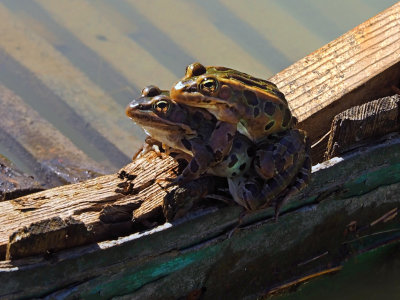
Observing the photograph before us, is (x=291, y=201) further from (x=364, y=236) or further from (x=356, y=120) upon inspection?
(x=364, y=236)

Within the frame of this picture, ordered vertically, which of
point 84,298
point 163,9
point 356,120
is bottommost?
point 84,298

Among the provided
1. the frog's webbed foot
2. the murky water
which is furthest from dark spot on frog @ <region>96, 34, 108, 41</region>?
the frog's webbed foot

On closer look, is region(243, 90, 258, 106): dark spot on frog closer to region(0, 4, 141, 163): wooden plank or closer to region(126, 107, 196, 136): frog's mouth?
region(126, 107, 196, 136): frog's mouth

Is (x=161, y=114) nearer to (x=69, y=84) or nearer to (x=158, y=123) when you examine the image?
(x=158, y=123)

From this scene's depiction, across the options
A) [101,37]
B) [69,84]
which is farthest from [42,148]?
[101,37]

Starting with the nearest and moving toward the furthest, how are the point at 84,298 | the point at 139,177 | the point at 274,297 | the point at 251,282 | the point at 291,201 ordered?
1. the point at 84,298
2. the point at 139,177
3. the point at 291,201
4. the point at 251,282
5. the point at 274,297

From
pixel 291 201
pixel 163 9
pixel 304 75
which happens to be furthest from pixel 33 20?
pixel 291 201
